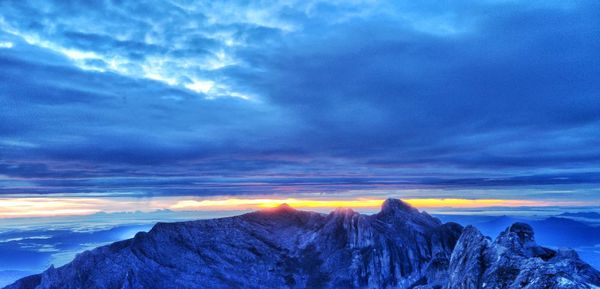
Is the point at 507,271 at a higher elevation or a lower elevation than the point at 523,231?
higher

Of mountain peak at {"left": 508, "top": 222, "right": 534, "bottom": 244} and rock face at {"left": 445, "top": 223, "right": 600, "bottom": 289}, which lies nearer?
rock face at {"left": 445, "top": 223, "right": 600, "bottom": 289}

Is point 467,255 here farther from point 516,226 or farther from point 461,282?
point 516,226

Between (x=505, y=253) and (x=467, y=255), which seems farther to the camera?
(x=467, y=255)

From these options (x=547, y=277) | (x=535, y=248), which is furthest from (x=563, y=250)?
(x=547, y=277)

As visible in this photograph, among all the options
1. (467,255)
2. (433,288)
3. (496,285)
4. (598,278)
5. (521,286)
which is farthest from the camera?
(433,288)

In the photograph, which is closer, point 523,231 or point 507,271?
point 507,271

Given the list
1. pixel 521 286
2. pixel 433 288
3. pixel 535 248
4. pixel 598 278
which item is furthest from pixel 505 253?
pixel 433 288

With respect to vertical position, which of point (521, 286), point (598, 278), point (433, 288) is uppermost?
point (521, 286)

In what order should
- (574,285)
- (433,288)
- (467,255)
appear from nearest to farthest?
(574,285) < (467,255) < (433,288)

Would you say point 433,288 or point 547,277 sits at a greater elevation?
point 547,277

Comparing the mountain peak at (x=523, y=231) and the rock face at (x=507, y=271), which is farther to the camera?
the mountain peak at (x=523, y=231)
